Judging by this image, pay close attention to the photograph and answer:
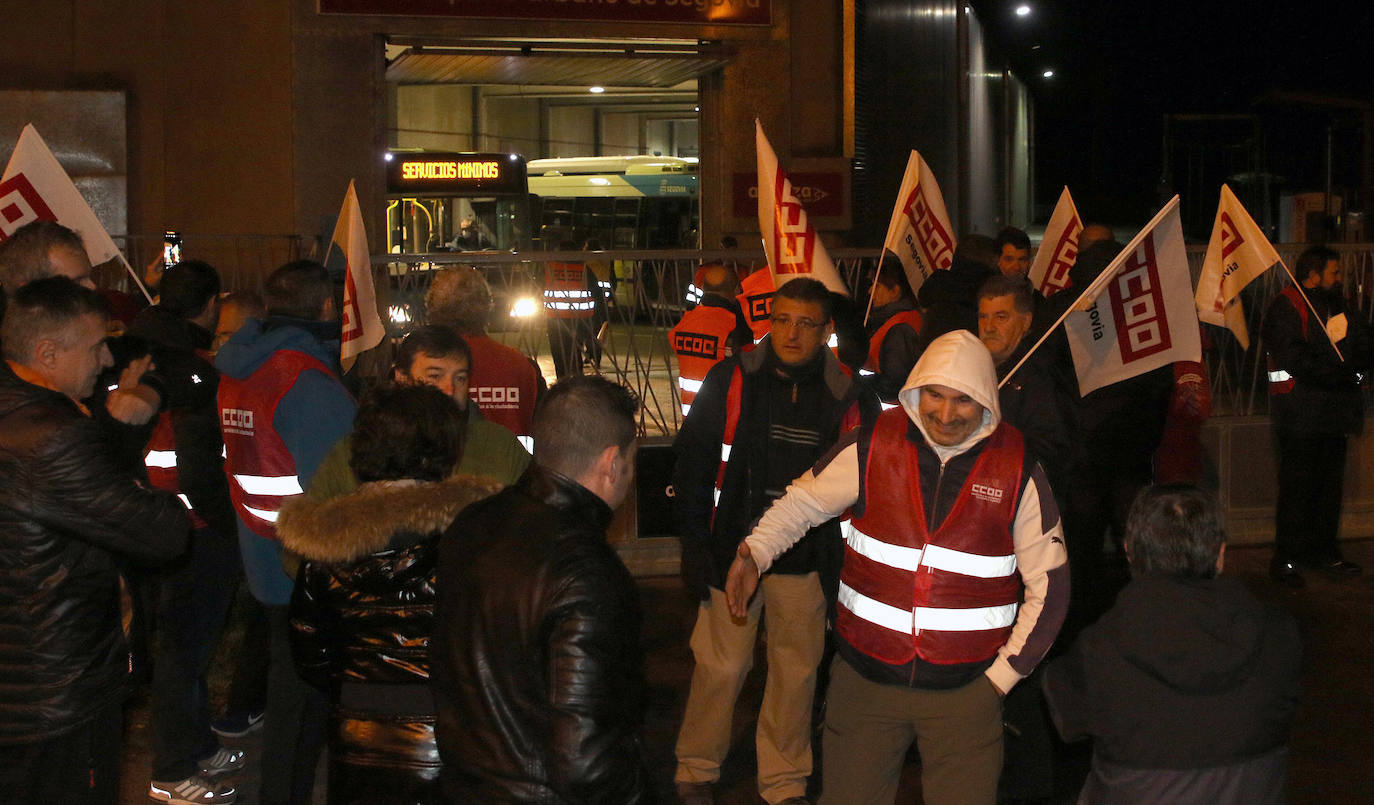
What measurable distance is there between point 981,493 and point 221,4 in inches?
407

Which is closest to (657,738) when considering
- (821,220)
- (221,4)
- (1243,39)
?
(821,220)

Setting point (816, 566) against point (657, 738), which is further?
point (657, 738)

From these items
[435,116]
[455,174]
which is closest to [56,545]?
[455,174]

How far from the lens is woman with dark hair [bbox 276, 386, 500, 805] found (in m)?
3.18

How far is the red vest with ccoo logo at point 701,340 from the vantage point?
7.32m

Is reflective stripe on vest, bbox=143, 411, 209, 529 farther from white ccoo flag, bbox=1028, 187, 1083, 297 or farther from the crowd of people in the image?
white ccoo flag, bbox=1028, 187, 1083, 297

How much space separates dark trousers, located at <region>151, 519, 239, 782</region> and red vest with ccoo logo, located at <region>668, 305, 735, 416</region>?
2846 mm

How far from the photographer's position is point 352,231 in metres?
6.07

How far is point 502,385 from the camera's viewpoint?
Result: 5.82 m

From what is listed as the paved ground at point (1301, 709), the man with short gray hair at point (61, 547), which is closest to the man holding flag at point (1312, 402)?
the paved ground at point (1301, 709)

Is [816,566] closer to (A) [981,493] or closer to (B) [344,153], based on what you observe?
(A) [981,493]

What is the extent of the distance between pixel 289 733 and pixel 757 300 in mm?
3773

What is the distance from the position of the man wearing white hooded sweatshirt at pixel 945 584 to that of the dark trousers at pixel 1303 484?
5.15 m

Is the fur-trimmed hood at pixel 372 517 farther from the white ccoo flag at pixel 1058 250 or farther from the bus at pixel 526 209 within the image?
Result: the white ccoo flag at pixel 1058 250
